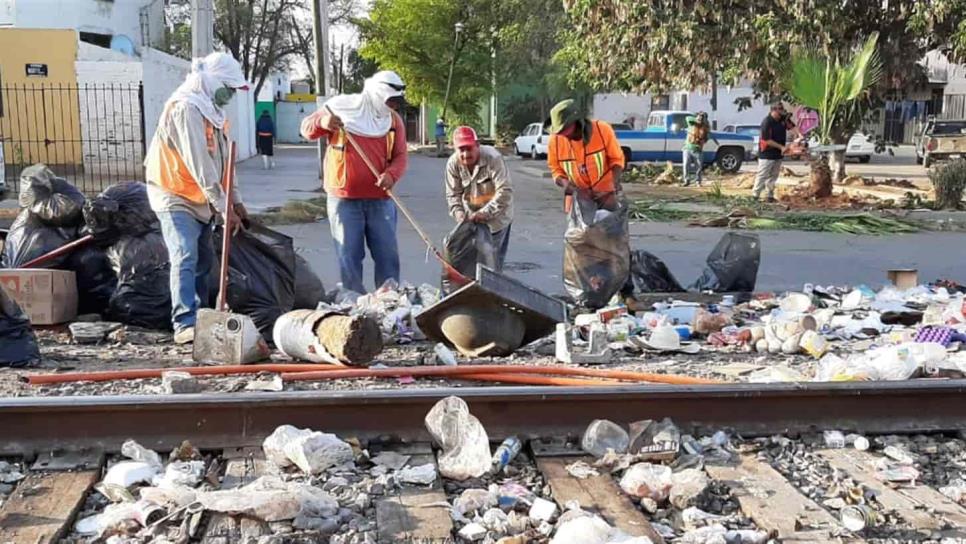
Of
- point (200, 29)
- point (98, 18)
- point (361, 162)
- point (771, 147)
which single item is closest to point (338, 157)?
point (361, 162)

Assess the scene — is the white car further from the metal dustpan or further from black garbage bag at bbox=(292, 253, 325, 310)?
the metal dustpan

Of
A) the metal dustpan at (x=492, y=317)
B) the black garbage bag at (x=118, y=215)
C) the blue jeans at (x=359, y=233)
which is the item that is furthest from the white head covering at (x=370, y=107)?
the metal dustpan at (x=492, y=317)

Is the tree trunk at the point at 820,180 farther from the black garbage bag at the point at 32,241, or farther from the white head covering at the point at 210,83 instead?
the black garbage bag at the point at 32,241

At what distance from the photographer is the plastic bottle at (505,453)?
12.4 feet

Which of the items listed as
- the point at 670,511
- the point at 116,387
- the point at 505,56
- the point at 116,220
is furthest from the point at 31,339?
the point at 505,56

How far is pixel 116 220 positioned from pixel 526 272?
4335 millimetres

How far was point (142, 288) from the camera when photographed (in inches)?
256

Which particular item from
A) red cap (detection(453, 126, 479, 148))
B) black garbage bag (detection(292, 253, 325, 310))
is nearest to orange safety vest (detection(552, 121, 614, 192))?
red cap (detection(453, 126, 479, 148))

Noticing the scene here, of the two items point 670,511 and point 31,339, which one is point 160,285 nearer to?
point 31,339

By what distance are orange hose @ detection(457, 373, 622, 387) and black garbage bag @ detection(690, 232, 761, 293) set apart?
3669 mm

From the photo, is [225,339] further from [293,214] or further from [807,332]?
[293,214]

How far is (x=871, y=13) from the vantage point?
16469 millimetres

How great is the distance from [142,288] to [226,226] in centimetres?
121

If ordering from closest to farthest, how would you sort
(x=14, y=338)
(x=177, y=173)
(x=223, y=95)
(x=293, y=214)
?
(x=14, y=338) < (x=177, y=173) < (x=223, y=95) < (x=293, y=214)
